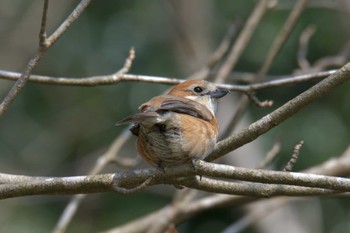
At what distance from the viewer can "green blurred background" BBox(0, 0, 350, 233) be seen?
28.3 feet

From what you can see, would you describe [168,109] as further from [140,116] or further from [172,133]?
[140,116]

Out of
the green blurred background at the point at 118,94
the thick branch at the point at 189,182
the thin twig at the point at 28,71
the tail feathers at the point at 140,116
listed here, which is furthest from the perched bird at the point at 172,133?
the green blurred background at the point at 118,94

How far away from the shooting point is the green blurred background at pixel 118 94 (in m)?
8.62

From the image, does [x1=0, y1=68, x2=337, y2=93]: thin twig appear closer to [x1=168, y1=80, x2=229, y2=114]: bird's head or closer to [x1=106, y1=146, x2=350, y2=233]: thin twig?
[x1=168, y1=80, x2=229, y2=114]: bird's head

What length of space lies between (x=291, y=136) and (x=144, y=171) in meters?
5.30

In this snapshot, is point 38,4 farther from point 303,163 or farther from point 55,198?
point 303,163

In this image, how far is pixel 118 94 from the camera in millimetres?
9719

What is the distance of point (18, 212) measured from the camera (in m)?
8.45

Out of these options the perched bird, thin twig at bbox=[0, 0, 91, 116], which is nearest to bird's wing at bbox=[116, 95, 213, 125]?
the perched bird

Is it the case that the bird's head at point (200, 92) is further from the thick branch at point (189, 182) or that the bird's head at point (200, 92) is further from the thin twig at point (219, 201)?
the thick branch at point (189, 182)

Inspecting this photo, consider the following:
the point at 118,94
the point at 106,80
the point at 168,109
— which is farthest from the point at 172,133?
the point at 118,94

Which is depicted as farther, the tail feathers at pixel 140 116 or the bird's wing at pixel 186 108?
the bird's wing at pixel 186 108

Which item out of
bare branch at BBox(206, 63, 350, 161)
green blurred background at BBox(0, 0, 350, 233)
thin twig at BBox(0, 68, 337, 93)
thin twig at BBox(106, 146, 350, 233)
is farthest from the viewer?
green blurred background at BBox(0, 0, 350, 233)

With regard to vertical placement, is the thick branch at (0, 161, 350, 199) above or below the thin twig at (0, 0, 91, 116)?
below
